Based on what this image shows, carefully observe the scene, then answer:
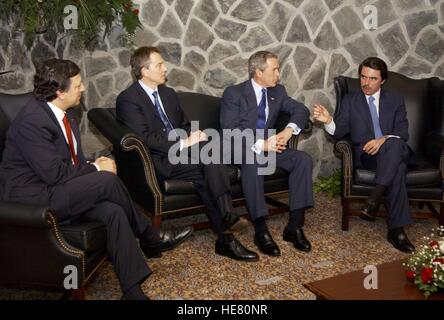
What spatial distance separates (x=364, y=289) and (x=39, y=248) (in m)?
1.45

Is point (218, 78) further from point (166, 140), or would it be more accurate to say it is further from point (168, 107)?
point (166, 140)

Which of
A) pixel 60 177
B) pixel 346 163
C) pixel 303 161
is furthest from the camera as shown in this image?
pixel 346 163

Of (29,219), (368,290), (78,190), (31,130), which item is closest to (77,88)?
(31,130)

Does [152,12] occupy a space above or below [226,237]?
above

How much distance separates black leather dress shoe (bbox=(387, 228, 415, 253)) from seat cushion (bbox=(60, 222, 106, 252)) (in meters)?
1.98

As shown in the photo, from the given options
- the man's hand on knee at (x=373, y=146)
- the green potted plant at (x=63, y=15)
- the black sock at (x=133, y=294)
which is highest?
the green potted plant at (x=63, y=15)

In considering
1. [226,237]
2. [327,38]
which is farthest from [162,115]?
[327,38]

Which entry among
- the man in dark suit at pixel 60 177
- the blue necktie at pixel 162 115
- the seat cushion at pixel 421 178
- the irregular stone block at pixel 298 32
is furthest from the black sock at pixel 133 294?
the irregular stone block at pixel 298 32

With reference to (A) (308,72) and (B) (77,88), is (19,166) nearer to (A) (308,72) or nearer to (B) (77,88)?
(B) (77,88)

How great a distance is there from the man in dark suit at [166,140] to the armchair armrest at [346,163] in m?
0.88

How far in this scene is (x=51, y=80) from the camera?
2807 mm

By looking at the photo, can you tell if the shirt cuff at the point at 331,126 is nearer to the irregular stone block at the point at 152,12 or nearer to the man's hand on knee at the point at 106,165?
the irregular stone block at the point at 152,12

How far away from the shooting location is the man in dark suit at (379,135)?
361cm
